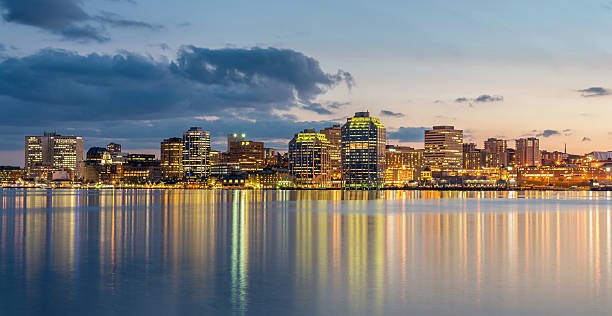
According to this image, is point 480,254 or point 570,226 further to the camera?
point 570,226

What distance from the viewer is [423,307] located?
73.4 feet

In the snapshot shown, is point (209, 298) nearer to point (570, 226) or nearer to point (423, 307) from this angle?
point (423, 307)

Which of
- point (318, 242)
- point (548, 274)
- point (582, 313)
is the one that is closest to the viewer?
point (582, 313)

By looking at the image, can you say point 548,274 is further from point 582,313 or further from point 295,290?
point 295,290

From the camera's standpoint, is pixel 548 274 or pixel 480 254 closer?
pixel 548 274

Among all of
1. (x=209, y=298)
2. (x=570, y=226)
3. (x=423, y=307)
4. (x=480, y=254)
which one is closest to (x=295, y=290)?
(x=209, y=298)

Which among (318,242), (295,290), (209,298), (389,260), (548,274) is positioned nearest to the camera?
(209,298)

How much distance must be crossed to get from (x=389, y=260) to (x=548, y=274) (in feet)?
27.4

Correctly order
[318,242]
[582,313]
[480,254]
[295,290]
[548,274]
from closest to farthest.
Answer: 1. [582,313]
2. [295,290]
3. [548,274]
4. [480,254]
5. [318,242]

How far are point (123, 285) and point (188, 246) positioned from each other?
1476cm

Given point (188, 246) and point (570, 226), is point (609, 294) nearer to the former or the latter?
point (188, 246)

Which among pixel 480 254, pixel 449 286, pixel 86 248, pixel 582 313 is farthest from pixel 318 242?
pixel 582 313

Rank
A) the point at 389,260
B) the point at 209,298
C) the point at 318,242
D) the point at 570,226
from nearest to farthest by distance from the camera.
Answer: the point at 209,298 < the point at 389,260 < the point at 318,242 < the point at 570,226

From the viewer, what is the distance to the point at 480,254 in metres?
37.8
